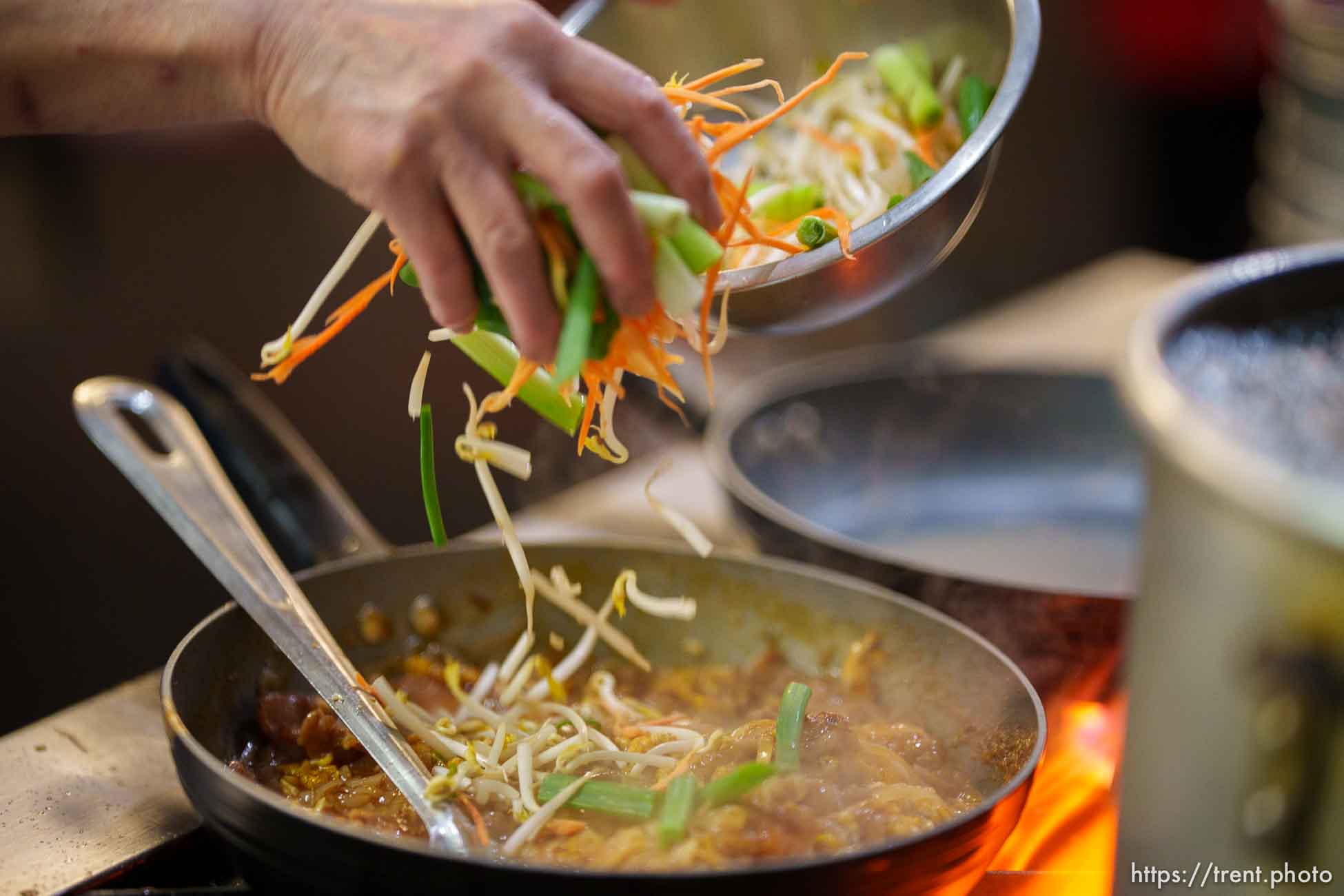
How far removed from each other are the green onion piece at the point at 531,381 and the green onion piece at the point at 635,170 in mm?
278

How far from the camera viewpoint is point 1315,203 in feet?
13.1

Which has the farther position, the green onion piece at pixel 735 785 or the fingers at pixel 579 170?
the green onion piece at pixel 735 785

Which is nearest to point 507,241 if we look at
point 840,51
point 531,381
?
point 531,381

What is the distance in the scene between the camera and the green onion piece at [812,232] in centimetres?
119

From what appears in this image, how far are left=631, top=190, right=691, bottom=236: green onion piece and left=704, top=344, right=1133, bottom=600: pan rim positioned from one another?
2.08ft

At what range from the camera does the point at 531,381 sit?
1123 mm

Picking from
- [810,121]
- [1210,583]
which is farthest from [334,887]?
[810,121]

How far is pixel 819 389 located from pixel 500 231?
4.02ft

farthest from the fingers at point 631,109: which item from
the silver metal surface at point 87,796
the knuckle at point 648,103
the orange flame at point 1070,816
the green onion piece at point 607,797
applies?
the silver metal surface at point 87,796

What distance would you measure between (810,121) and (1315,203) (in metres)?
3.10

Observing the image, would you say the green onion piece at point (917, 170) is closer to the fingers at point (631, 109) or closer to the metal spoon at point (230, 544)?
the fingers at point (631, 109)

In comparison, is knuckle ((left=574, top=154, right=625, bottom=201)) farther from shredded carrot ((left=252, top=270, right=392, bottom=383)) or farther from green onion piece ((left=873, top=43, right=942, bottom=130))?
green onion piece ((left=873, top=43, right=942, bottom=130))

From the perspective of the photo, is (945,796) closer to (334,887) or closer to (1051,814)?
(1051,814)

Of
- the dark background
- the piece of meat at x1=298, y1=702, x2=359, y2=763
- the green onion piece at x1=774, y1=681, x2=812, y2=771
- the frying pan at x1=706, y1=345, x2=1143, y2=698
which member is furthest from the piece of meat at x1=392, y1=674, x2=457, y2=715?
the dark background
